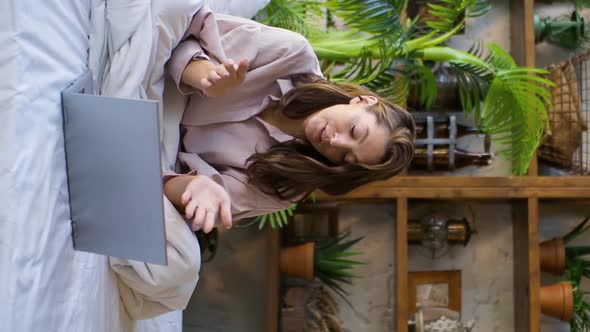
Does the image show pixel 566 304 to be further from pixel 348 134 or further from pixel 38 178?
pixel 38 178

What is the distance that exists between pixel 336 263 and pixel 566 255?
0.76m

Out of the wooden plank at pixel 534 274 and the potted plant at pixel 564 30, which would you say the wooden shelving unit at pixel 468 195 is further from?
the potted plant at pixel 564 30

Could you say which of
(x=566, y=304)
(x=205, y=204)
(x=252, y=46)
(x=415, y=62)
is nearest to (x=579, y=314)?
(x=566, y=304)

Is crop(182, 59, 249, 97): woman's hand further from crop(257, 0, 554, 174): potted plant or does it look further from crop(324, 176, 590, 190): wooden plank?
crop(324, 176, 590, 190): wooden plank

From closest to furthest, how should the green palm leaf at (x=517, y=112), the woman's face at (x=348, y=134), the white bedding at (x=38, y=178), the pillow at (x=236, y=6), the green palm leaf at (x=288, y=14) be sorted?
the white bedding at (x=38, y=178) → the woman's face at (x=348, y=134) → the pillow at (x=236, y=6) → the green palm leaf at (x=288, y=14) → the green palm leaf at (x=517, y=112)

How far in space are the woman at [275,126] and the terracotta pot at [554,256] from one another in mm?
1181

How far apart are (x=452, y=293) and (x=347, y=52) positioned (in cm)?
93

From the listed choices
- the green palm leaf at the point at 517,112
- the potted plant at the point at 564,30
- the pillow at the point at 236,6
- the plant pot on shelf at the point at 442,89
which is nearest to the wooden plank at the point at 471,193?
the green palm leaf at the point at 517,112

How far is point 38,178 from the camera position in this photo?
774 mm

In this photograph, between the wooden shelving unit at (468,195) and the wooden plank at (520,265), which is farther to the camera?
the wooden plank at (520,265)

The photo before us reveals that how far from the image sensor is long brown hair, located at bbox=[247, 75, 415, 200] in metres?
1.10

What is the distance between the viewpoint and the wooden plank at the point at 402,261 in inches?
80.0

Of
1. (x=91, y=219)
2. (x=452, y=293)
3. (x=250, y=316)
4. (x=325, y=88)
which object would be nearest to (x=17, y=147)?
(x=91, y=219)

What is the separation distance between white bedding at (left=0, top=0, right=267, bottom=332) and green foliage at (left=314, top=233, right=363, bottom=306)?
122 cm
